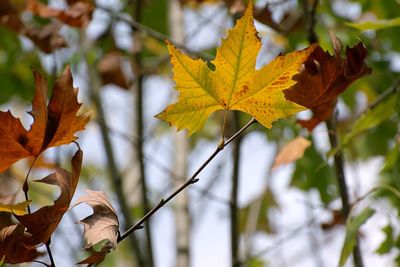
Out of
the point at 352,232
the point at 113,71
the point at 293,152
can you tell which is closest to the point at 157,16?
the point at 113,71

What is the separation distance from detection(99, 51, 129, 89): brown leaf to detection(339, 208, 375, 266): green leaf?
2.49ft

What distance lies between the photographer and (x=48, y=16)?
1.11 meters

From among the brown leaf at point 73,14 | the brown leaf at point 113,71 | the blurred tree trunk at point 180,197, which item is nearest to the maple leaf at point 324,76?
the brown leaf at point 73,14

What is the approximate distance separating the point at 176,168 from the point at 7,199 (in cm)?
90

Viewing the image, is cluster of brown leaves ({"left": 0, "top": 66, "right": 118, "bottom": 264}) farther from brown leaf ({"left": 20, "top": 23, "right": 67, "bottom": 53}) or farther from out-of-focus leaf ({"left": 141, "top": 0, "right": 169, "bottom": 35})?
out-of-focus leaf ({"left": 141, "top": 0, "right": 169, "bottom": 35})

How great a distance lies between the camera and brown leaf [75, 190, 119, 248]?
0.55 meters

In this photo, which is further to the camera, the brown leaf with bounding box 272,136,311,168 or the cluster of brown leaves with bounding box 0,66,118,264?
the brown leaf with bounding box 272,136,311,168

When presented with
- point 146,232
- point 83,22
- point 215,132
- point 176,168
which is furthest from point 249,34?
point 215,132

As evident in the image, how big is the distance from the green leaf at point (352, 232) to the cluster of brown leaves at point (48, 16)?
22.9 inches

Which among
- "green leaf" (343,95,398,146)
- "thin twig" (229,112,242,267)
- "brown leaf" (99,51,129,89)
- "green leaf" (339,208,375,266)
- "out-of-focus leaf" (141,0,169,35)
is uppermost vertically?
"out-of-focus leaf" (141,0,169,35)

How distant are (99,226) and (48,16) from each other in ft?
2.09

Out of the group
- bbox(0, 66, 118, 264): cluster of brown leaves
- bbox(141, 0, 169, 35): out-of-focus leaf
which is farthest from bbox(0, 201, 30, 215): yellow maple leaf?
bbox(141, 0, 169, 35): out-of-focus leaf

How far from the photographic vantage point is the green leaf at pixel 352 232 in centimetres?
77

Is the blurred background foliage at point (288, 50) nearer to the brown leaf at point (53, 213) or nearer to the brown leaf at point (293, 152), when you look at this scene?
the brown leaf at point (293, 152)
